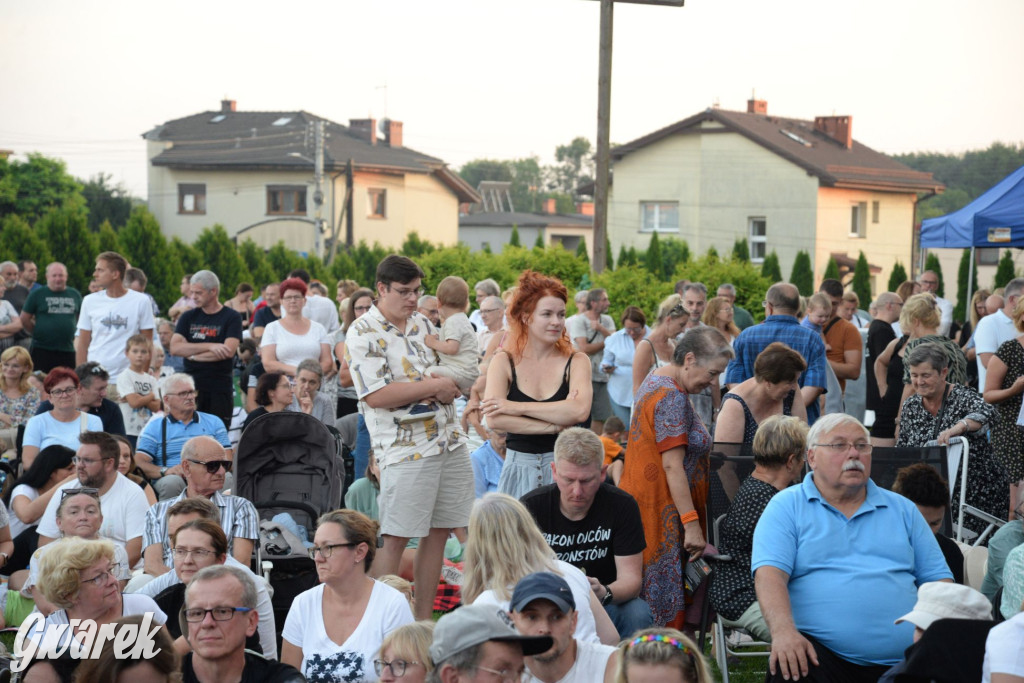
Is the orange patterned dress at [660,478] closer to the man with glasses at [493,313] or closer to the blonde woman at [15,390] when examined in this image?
the man with glasses at [493,313]

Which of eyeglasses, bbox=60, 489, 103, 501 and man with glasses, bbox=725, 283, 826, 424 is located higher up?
man with glasses, bbox=725, 283, 826, 424

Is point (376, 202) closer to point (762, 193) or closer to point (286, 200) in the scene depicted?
point (286, 200)

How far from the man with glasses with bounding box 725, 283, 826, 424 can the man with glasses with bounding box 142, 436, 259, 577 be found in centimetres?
404

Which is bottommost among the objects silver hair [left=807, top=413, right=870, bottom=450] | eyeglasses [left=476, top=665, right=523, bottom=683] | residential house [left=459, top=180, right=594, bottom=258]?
eyeglasses [left=476, top=665, right=523, bottom=683]

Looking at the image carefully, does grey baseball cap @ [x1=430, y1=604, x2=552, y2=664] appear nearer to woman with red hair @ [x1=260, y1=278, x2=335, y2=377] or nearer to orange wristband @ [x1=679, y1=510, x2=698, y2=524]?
orange wristband @ [x1=679, y1=510, x2=698, y2=524]

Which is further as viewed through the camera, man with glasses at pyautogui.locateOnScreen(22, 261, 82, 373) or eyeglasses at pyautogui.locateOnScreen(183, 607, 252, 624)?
man with glasses at pyautogui.locateOnScreen(22, 261, 82, 373)

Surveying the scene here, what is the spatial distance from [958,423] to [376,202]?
4780cm

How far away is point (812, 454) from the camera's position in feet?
14.9

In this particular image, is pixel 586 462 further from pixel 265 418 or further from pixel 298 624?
pixel 265 418

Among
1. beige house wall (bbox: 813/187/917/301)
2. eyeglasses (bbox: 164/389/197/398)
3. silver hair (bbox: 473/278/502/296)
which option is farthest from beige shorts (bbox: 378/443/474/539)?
beige house wall (bbox: 813/187/917/301)

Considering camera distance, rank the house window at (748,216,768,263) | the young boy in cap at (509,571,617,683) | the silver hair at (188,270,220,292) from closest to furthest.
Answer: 1. the young boy in cap at (509,571,617,683)
2. the silver hair at (188,270,220,292)
3. the house window at (748,216,768,263)

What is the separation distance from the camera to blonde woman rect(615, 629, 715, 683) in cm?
335

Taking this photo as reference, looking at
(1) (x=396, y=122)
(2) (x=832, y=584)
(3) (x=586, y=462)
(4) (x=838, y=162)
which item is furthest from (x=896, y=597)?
(1) (x=396, y=122)

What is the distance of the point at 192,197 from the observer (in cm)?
5306
